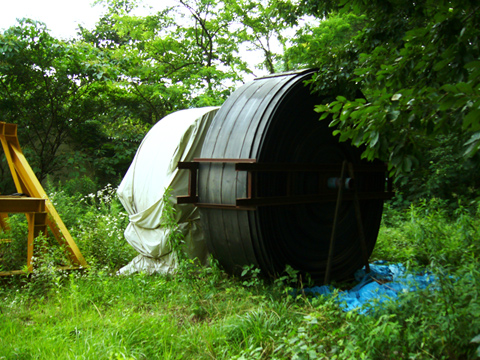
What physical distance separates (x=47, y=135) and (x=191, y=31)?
4568mm

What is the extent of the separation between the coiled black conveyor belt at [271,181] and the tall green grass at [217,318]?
0.31 meters

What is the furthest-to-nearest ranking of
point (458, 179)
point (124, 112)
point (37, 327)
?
point (124, 112) → point (458, 179) → point (37, 327)

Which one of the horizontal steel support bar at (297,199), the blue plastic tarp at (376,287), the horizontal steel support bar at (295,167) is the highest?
the horizontal steel support bar at (295,167)

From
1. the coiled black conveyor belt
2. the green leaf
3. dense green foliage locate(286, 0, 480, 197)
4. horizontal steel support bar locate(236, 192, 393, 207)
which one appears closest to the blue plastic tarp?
the coiled black conveyor belt

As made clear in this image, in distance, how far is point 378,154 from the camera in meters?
3.35

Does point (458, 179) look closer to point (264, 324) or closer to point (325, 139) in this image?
point (325, 139)

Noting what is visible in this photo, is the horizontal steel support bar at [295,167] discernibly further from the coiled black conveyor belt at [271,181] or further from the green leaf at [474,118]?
the green leaf at [474,118]

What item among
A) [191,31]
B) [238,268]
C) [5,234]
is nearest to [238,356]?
[238,268]

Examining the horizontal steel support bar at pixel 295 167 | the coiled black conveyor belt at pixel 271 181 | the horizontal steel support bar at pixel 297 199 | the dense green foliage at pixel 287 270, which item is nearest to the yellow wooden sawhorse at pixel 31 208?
the dense green foliage at pixel 287 270

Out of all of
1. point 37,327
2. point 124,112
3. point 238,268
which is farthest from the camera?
point 124,112

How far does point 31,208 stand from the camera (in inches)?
206

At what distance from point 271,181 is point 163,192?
132 cm

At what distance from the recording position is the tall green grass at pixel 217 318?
2914 millimetres

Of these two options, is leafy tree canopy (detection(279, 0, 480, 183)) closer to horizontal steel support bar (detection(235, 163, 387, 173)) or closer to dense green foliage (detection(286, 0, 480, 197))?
dense green foliage (detection(286, 0, 480, 197))
